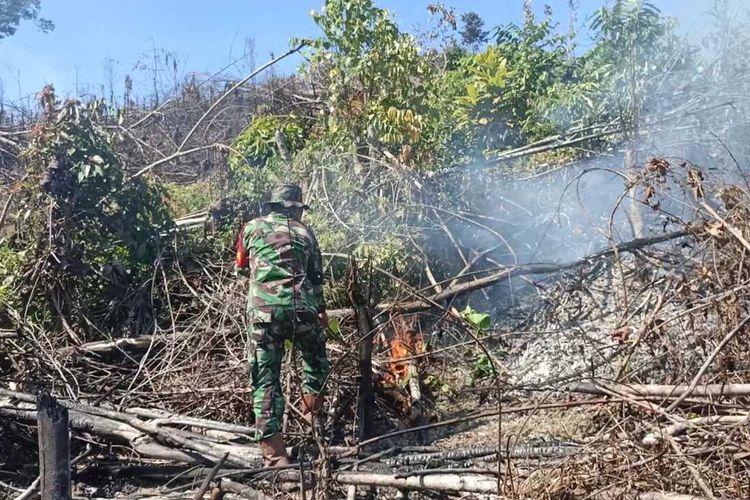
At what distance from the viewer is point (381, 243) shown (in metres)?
6.14

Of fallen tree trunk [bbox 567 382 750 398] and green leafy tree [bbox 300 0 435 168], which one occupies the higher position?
green leafy tree [bbox 300 0 435 168]

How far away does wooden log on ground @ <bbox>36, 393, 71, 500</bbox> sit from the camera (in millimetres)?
2691

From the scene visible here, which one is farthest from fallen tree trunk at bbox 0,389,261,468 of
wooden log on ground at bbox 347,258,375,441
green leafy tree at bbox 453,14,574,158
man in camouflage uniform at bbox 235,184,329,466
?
green leafy tree at bbox 453,14,574,158

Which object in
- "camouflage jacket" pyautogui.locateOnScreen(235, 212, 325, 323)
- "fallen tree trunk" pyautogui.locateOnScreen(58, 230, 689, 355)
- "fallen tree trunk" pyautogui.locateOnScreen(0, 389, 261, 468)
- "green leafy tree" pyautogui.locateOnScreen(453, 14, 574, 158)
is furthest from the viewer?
"green leafy tree" pyautogui.locateOnScreen(453, 14, 574, 158)

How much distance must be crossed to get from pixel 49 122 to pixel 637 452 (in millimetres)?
5565

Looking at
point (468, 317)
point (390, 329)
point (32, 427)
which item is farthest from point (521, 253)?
point (32, 427)

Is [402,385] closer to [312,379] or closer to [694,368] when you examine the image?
[312,379]

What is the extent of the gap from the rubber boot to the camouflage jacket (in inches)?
26.1

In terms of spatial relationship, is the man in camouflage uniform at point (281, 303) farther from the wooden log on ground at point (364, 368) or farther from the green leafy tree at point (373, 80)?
the green leafy tree at point (373, 80)

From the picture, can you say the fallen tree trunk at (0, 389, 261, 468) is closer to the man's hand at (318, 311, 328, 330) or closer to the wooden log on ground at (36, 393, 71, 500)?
the man's hand at (318, 311, 328, 330)

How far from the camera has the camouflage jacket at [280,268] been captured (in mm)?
4160

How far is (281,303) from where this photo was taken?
4.15 metres

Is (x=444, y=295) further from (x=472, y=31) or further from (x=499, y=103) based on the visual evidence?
(x=472, y=31)

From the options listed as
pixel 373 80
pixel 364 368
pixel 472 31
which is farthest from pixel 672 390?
pixel 472 31
